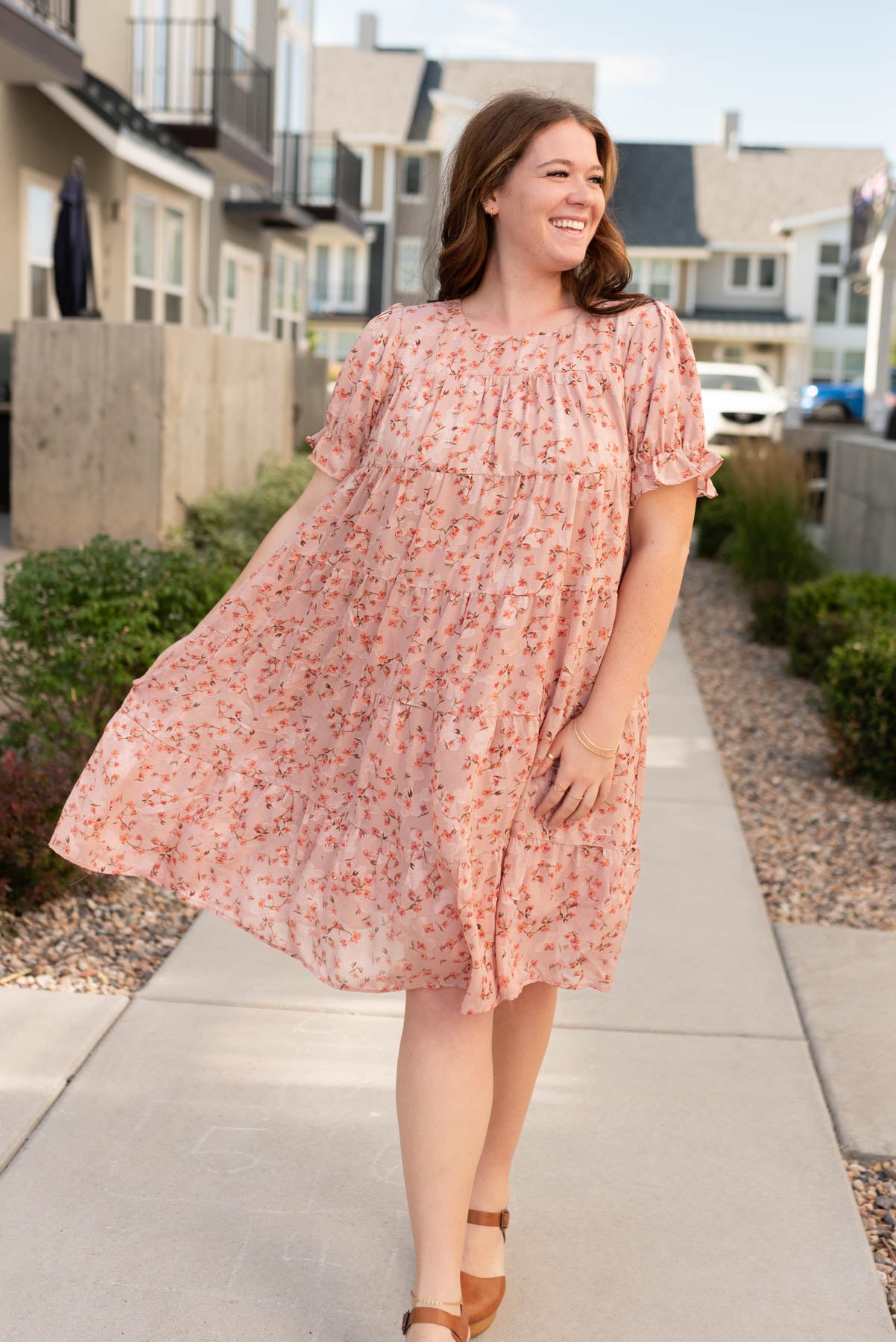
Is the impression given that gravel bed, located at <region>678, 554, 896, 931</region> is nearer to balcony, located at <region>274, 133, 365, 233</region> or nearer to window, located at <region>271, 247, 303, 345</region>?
window, located at <region>271, 247, 303, 345</region>

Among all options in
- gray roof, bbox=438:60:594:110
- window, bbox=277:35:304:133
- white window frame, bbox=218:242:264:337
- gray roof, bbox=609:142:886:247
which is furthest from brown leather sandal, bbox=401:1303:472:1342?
gray roof, bbox=609:142:886:247

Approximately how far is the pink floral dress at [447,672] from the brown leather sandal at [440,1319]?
0.46m

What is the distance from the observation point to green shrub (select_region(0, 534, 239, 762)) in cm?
427

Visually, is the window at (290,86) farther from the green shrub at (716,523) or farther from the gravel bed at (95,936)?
the gravel bed at (95,936)

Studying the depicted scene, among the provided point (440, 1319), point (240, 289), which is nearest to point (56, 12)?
point (240, 289)

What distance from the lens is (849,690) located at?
5.60 meters

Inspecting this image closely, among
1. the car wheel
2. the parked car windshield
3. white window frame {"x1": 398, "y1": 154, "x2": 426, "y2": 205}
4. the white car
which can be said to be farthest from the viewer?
white window frame {"x1": 398, "y1": 154, "x2": 426, "y2": 205}

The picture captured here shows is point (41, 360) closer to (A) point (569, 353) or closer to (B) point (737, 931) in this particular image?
(B) point (737, 931)

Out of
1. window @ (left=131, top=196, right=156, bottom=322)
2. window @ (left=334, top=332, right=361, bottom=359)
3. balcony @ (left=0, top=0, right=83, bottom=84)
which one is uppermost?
balcony @ (left=0, top=0, right=83, bottom=84)

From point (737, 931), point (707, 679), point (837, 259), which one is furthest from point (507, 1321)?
point (837, 259)

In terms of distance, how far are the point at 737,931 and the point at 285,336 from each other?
2080cm

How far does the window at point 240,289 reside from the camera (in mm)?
19483

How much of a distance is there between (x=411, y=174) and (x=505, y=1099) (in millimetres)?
40203

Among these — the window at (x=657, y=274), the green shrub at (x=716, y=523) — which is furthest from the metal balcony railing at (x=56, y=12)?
the window at (x=657, y=274)
